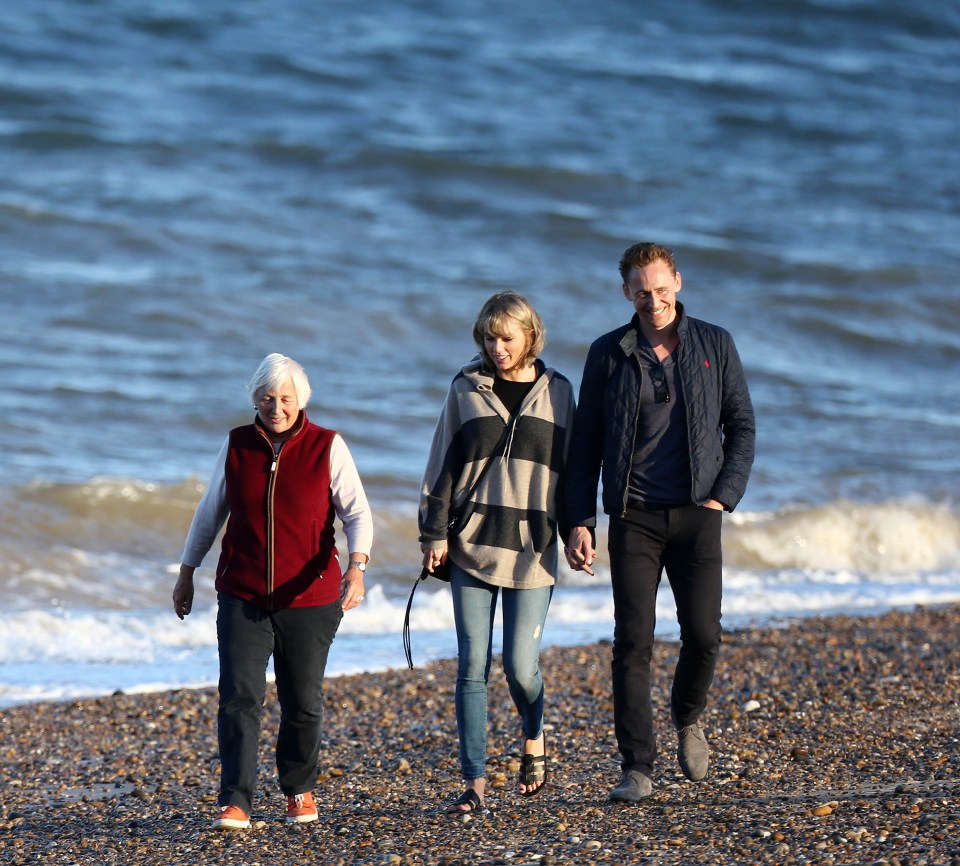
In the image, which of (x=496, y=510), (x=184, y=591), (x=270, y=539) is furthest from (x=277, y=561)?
(x=496, y=510)

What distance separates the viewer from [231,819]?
4355 millimetres

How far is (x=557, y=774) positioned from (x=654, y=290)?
78.6 inches

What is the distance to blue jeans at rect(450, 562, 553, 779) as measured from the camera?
14.4 ft

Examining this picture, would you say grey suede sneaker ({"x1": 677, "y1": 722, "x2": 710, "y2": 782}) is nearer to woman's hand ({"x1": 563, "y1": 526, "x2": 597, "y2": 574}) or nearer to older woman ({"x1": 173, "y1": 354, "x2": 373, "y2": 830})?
woman's hand ({"x1": 563, "y1": 526, "x2": 597, "y2": 574})

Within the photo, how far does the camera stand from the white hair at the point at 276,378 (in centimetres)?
428

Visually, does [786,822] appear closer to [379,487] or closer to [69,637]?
[69,637]

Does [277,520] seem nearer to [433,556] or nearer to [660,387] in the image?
[433,556]

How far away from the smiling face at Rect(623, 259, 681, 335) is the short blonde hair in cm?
33

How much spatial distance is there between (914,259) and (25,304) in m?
13.9

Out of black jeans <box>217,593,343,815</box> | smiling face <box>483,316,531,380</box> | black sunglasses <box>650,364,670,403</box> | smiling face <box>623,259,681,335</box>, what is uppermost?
smiling face <box>623,259,681,335</box>

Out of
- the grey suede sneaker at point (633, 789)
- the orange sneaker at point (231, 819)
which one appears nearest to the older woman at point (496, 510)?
the grey suede sneaker at point (633, 789)

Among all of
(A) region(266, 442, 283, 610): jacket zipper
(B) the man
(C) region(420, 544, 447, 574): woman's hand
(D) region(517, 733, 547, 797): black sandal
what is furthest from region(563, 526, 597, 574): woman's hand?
(A) region(266, 442, 283, 610): jacket zipper

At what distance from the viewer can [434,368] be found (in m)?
14.7

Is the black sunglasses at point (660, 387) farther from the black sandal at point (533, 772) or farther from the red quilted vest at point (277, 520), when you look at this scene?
the black sandal at point (533, 772)
